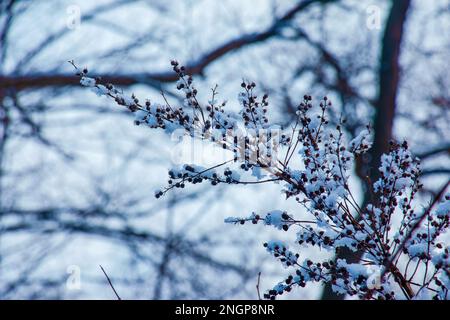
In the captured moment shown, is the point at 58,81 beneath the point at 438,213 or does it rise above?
above

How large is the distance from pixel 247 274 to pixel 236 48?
410cm

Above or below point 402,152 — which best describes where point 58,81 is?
above

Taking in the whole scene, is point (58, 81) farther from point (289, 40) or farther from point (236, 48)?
point (289, 40)

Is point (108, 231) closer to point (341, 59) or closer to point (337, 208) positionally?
point (341, 59)

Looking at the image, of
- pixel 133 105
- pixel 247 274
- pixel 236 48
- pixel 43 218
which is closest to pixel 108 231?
pixel 43 218

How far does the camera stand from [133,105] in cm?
228

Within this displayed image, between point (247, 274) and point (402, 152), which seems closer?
point (402, 152)

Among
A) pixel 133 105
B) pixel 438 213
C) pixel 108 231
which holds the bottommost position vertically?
pixel 438 213

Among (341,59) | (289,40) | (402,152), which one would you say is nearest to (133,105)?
(402,152)

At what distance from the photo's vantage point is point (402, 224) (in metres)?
2.34

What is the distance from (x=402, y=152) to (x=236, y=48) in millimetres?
8186
